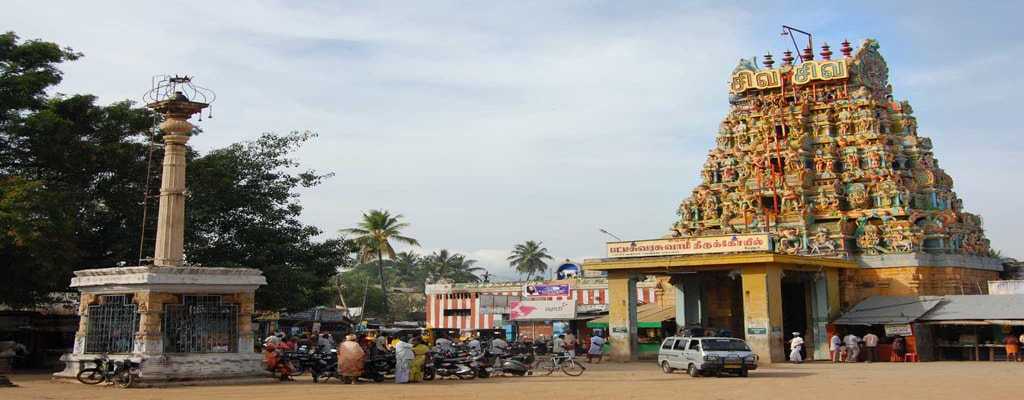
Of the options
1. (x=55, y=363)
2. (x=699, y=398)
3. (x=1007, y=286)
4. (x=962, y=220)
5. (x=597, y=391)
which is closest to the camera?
(x=699, y=398)

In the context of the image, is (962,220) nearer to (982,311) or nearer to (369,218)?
(982,311)

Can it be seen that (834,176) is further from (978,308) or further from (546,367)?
(546,367)

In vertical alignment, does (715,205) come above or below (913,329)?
above

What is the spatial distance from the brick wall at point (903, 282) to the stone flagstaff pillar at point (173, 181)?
2702 cm

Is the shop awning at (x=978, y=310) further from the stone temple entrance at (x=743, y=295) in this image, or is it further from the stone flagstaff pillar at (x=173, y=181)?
the stone flagstaff pillar at (x=173, y=181)

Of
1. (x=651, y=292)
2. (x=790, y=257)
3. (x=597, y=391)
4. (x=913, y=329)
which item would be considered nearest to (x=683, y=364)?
(x=597, y=391)

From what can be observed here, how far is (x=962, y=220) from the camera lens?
4197cm

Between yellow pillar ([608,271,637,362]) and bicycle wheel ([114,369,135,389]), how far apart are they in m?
20.1

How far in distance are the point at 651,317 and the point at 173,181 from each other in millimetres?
25271

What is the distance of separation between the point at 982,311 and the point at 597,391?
20408 millimetres

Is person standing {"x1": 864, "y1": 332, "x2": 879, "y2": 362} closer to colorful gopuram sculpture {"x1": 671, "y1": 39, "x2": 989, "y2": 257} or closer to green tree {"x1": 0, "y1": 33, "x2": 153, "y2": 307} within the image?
colorful gopuram sculpture {"x1": 671, "y1": 39, "x2": 989, "y2": 257}

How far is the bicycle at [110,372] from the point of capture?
21531 mm

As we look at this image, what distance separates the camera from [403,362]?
2336cm

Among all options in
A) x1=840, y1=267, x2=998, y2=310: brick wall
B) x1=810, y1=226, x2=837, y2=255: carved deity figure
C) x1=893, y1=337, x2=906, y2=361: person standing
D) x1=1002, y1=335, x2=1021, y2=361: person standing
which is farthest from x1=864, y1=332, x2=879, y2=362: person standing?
x1=810, y1=226, x2=837, y2=255: carved deity figure
